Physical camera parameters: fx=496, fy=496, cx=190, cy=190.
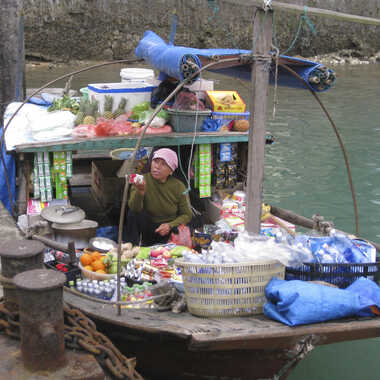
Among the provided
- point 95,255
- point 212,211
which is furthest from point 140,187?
point 212,211

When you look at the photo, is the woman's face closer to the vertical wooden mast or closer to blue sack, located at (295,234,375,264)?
the vertical wooden mast

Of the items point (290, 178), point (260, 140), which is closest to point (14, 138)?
point (260, 140)

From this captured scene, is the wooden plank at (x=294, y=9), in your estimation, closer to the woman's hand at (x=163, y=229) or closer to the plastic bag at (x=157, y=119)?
the plastic bag at (x=157, y=119)

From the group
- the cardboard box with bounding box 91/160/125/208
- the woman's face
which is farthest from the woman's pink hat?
the cardboard box with bounding box 91/160/125/208

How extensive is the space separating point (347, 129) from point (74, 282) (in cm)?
1059

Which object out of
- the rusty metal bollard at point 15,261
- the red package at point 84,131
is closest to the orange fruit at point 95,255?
the red package at point 84,131

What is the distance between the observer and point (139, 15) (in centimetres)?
2052

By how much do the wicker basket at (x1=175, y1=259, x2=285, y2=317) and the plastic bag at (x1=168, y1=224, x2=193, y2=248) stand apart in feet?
4.11

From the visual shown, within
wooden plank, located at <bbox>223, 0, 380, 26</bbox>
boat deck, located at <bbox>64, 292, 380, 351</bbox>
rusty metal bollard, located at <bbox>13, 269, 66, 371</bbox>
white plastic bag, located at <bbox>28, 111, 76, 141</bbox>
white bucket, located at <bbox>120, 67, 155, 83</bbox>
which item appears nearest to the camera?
rusty metal bollard, located at <bbox>13, 269, 66, 371</bbox>

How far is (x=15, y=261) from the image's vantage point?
8.53 ft

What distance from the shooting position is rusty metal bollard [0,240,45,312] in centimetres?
260

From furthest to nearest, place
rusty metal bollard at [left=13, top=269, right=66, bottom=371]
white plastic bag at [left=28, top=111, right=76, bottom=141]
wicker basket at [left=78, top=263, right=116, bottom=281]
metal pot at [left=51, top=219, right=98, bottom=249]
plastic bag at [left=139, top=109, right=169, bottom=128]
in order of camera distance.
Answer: plastic bag at [left=139, top=109, right=169, bottom=128] → white plastic bag at [left=28, top=111, right=76, bottom=141] → metal pot at [left=51, top=219, right=98, bottom=249] → wicker basket at [left=78, top=263, right=116, bottom=281] → rusty metal bollard at [left=13, top=269, right=66, bottom=371]

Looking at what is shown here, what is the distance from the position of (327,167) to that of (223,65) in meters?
6.60

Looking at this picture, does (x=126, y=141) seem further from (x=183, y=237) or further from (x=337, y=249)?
(x=337, y=249)
